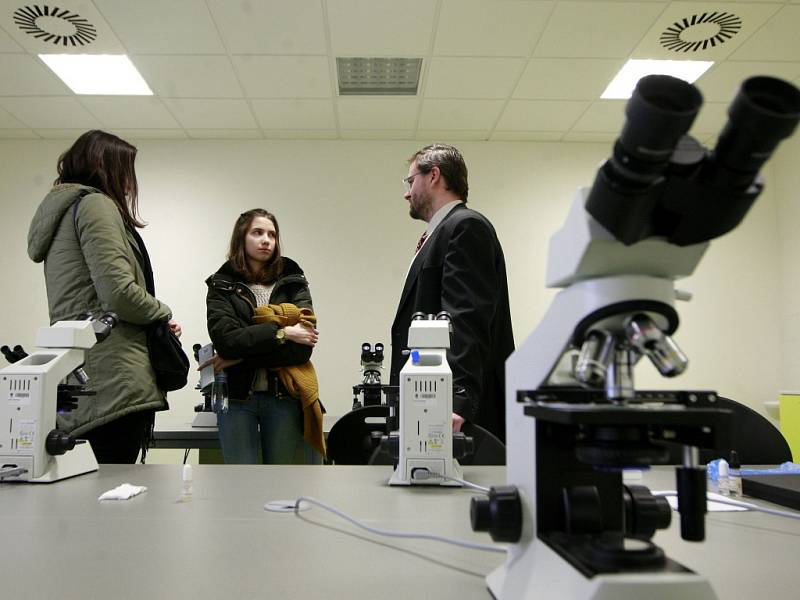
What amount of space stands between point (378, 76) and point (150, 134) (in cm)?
191

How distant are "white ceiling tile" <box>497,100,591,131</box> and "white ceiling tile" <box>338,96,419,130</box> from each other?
67 cm

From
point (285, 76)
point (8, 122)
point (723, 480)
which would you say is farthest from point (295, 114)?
point (723, 480)

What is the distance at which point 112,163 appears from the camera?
1.72 metres

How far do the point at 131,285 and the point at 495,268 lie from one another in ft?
3.50

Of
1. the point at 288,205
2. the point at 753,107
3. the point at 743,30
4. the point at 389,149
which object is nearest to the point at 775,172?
the point at 743,30

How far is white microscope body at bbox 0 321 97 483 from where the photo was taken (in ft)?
3.77

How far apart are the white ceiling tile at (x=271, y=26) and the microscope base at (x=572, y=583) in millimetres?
2934

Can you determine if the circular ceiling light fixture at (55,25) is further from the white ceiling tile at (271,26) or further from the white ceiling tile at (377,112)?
the white ceiling tile at (377,112)

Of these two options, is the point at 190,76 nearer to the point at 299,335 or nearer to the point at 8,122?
the point at 8,122

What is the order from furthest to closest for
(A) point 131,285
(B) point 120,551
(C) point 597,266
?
(A) point 131,285
(B) point 120,551
(C) point 597,266

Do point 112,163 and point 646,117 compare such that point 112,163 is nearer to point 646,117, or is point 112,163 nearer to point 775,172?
point 646,117

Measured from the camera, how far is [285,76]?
11.6 ft

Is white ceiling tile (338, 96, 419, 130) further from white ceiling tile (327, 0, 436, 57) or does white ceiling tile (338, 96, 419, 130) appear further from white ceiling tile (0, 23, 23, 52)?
white ceiling tile (0, 23, 23, 52)

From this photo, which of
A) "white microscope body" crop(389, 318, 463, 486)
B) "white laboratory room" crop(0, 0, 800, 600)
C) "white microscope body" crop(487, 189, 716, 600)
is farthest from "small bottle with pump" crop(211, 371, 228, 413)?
"white microscope body" crop(487, 189, 716, 600)
